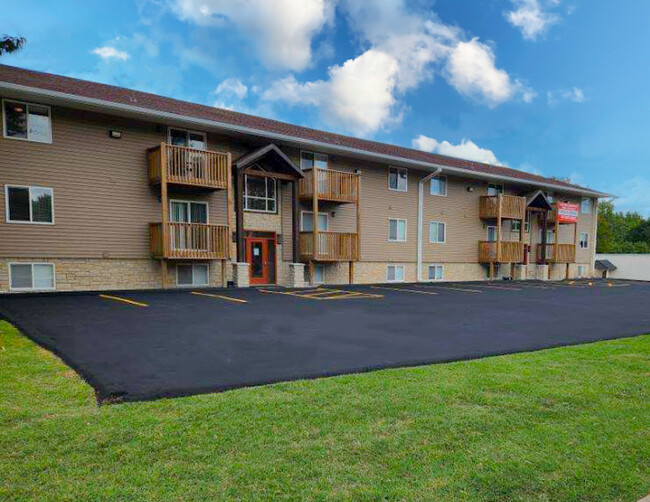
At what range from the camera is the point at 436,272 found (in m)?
22.0

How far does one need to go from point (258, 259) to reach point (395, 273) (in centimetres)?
744

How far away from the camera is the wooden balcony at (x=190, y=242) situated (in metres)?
13.3

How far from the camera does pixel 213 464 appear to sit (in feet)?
8.77

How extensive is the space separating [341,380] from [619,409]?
267 cm

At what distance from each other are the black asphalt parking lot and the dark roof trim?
5.23 meters

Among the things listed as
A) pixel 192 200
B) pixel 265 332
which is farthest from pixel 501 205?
pixel 265 332

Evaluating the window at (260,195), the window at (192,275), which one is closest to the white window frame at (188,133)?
the window at (260,195)

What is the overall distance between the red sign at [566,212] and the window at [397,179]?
12.6 meters

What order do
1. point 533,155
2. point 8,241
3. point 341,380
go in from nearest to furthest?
1. point 341,380
2. point 8,241
3. point 533,155

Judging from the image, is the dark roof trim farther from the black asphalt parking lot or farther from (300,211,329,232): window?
the black asphalt parking lot

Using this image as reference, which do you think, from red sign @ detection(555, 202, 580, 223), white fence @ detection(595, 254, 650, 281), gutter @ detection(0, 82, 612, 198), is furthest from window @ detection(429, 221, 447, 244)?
white fence @ detection(595, 254, 650, 281)

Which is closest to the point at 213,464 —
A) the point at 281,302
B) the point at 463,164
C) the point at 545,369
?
the point at 545,369

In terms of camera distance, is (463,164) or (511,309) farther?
(463,164)

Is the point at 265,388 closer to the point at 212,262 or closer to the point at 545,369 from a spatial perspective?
the point at 545,369
